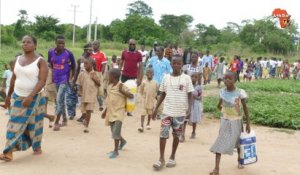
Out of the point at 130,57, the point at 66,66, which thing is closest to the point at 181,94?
the point at 66,66

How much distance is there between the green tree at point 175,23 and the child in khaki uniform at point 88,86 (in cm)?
7451

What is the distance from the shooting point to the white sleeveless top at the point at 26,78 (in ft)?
19.2

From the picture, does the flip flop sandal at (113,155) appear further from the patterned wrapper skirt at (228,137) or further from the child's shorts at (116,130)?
the patterned wrapper skirt at (228,137)

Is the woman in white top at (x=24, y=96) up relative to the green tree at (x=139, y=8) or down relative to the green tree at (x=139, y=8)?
down

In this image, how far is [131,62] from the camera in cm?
992

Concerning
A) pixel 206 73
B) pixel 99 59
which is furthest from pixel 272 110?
pixel 206 73

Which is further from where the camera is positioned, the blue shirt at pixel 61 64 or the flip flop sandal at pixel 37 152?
the blue shirt at pixel 61 64

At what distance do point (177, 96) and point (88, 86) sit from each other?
9.65 ft

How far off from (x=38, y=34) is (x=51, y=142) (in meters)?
51.0

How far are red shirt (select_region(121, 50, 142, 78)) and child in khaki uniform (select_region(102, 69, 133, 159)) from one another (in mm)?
3473

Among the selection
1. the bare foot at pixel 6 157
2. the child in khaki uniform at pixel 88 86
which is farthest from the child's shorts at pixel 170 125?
the child in khaki uniform at pixel 88 86

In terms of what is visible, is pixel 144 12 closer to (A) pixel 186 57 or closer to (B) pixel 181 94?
(A) pixel 186 57

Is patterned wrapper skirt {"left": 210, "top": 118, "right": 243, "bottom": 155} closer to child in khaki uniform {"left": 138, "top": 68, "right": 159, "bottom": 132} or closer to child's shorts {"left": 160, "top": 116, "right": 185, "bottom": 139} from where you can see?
child's shorts {"left": 160, "top": 116, "right": 185, "bottom": 139}

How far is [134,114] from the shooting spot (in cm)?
1064
